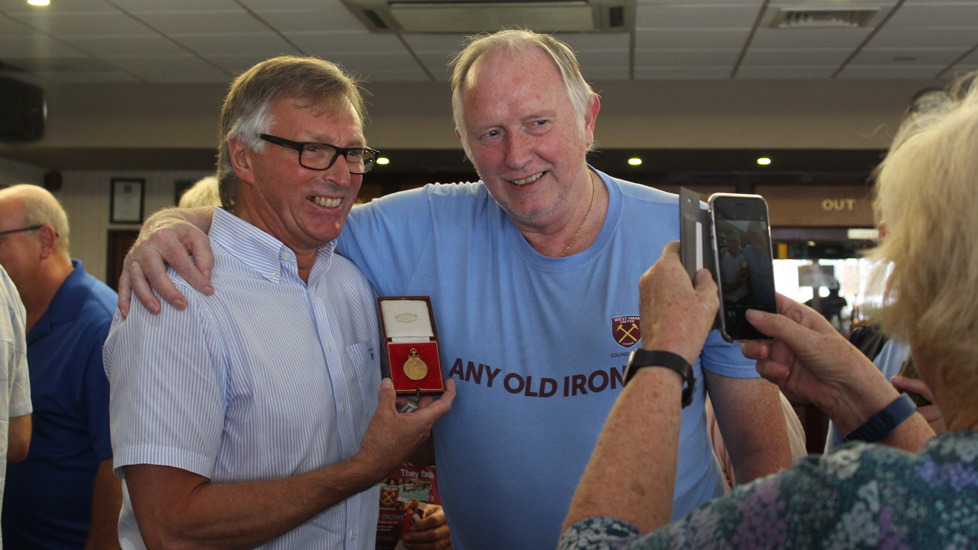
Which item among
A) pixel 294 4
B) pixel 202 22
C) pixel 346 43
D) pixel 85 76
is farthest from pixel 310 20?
pixel 85 76

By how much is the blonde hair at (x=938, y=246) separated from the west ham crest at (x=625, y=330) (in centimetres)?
58

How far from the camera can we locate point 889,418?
112 cm

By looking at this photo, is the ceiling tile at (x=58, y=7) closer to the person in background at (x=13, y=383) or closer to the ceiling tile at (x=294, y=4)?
the ceiling tile at (x=294, y=4)

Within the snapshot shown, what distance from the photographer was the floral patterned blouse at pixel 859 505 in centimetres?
67

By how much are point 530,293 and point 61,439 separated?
176 cm

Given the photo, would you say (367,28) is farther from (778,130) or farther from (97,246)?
(97,246)

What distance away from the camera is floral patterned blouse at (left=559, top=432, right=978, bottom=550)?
672 mm

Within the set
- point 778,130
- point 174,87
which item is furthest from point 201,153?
point 778,130

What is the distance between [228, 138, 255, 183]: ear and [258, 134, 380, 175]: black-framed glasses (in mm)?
64

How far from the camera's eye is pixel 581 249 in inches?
62.1

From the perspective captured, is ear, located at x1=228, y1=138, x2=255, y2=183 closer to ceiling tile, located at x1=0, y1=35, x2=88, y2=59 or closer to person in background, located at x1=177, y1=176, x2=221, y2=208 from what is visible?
person in background, located at x1=177, y1=176, x2=221, y2=208

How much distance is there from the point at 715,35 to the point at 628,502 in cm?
516

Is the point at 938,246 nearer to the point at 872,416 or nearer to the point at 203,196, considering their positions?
the point at 872,416

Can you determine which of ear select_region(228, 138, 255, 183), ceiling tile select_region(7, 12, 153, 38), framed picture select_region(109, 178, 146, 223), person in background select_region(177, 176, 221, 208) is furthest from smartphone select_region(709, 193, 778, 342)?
framed picture select_region(109, 178, 146, 223)
